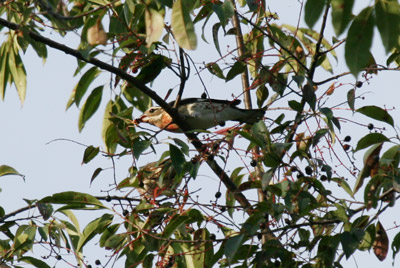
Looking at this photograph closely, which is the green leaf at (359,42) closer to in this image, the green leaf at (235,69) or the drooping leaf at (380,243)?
the drooping leaf at (380,243)

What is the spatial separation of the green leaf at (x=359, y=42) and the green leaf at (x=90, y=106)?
8.36ft

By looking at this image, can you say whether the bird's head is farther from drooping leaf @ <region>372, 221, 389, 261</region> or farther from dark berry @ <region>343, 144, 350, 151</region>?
drooping leaf @ <region>372, 221, 389, 261</region>

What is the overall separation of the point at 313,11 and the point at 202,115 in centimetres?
303

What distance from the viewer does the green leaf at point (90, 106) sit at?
169 inches

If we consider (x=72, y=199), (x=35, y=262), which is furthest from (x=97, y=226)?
(x=35, y=262)

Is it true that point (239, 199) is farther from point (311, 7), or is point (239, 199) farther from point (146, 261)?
point (311, 7)

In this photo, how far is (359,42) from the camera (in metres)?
1.93

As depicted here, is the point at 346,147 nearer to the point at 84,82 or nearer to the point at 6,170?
the point at 84,82

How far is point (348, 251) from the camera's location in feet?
9.39

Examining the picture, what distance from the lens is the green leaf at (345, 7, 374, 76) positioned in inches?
75.1

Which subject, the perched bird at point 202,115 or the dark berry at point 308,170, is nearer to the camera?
the dark berry at point 308,170

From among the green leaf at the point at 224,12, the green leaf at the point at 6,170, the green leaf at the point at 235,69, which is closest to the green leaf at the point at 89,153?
the green leaf at the point at 6,170

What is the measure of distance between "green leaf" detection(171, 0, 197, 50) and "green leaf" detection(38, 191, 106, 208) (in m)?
1.59

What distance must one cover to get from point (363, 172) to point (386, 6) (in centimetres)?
118
